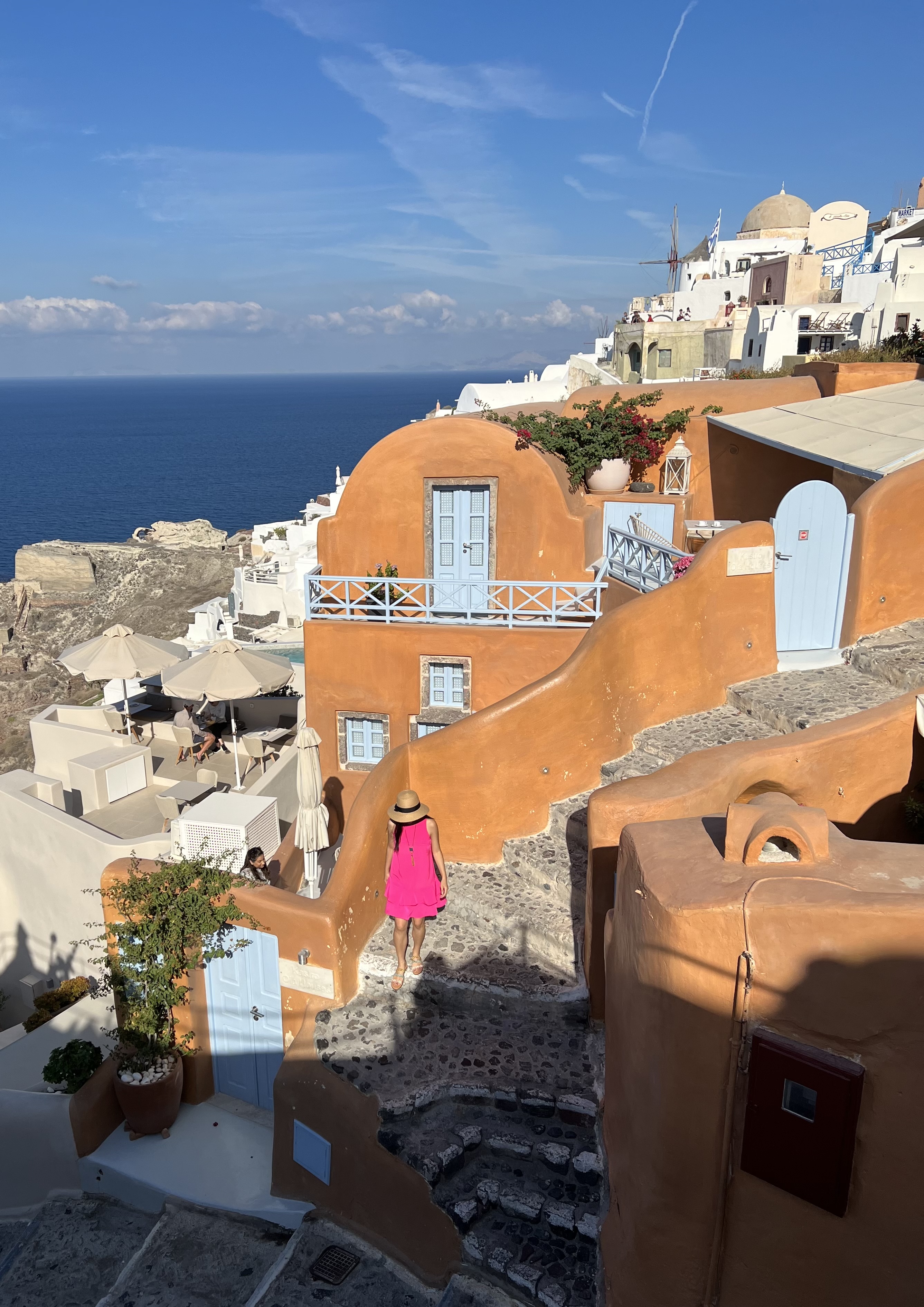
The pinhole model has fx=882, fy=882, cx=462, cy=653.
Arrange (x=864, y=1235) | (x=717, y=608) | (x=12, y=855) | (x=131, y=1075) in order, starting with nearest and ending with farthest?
(x=864, y=1235), (x=131, y=1075), (x=717, y=608), (x=12, y=855)

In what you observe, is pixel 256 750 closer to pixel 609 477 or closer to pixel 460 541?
pixel 460 541

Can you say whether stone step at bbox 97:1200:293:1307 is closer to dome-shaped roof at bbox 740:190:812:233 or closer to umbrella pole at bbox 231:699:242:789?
umbrella pole at bbox 231:699:242:789

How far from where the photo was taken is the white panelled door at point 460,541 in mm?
13930

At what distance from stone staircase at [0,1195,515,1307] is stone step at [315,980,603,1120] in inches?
46.4

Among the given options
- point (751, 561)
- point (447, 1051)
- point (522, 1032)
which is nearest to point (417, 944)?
point (447, 1051)

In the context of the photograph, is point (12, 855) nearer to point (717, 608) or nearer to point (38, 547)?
point (717, 608)

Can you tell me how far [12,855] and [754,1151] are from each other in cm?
1260

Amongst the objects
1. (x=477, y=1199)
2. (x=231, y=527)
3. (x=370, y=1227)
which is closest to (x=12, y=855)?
(x=370, y=1227)

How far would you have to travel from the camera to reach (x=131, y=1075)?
828cm

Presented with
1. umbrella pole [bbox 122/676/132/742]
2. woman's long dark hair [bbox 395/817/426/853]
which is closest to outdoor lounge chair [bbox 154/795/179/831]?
umbrella pole [bbox 122/676/132/742]

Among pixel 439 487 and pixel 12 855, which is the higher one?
pixel 439 487

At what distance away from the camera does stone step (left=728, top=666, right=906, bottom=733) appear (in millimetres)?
8930

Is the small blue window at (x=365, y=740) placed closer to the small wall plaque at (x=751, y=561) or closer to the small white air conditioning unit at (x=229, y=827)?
the small white air conditioning unit at (x=229, y=827)

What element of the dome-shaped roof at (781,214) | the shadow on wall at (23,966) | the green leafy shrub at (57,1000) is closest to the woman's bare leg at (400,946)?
the green leafy shrub at (57,1000)
